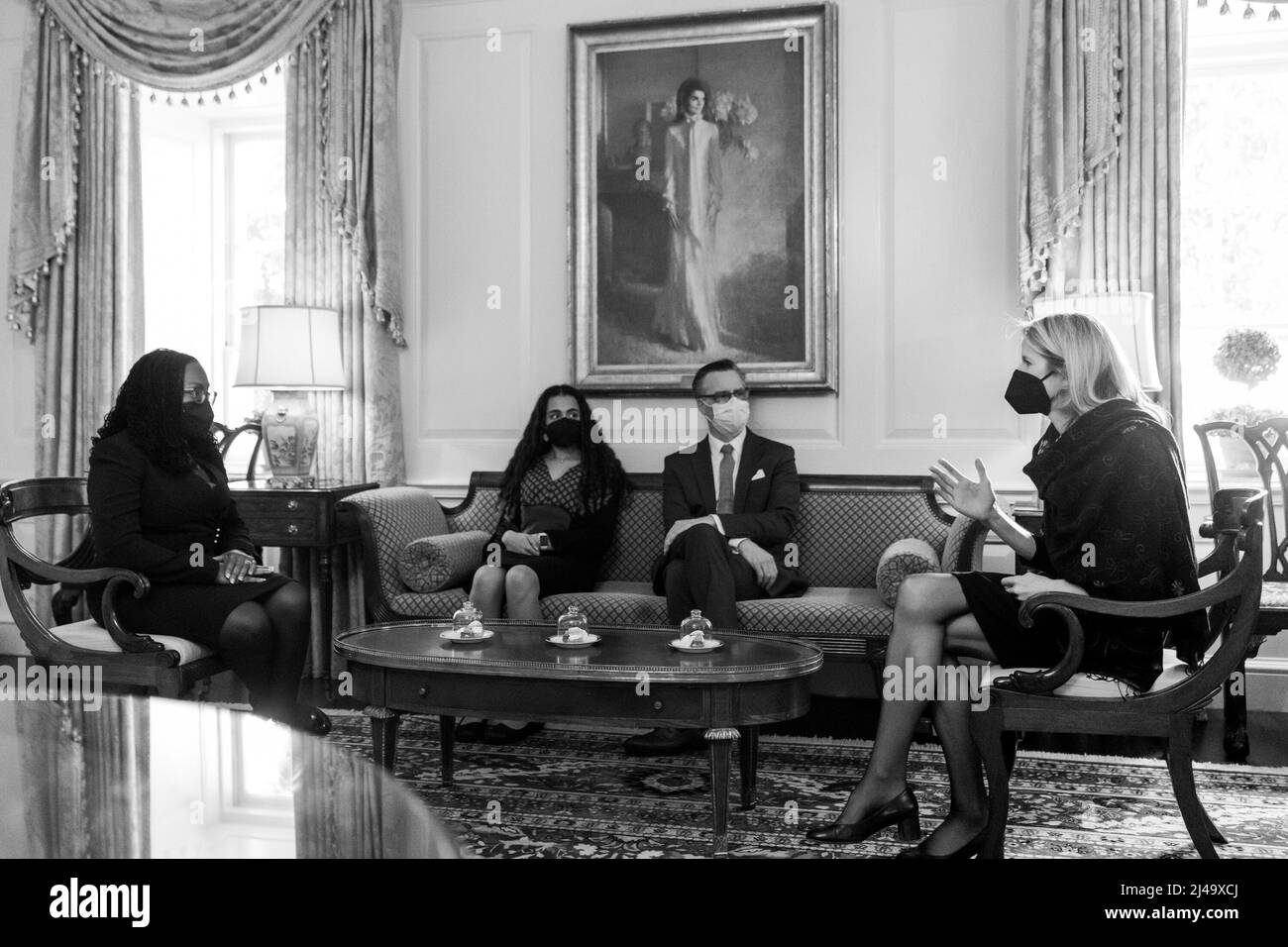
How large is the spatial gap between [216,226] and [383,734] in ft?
12.4

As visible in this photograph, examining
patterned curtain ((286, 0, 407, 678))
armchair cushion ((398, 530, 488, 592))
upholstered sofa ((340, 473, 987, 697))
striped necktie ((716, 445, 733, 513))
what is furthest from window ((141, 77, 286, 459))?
striped necktie ((716, 445, 733, 513))

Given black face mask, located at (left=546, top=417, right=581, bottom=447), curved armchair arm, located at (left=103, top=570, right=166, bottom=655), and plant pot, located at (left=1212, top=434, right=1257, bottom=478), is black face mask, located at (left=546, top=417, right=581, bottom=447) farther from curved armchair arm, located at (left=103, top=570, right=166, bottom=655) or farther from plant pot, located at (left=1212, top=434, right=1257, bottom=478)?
plant pot, located at (left=1212, top=434, right=1257, bottom=478)

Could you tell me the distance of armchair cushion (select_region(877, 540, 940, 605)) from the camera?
12.9 feet

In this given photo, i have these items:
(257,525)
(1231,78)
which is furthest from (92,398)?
(1231,78)

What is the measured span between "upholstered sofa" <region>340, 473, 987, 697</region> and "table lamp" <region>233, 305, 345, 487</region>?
1.66 ft

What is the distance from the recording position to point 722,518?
166 inches

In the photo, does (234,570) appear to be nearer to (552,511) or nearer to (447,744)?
(447,744)

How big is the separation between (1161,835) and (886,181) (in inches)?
111

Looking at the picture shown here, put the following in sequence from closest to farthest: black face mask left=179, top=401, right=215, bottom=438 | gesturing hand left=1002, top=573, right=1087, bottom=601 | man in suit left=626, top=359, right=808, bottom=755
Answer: gesturing hand left=1002, top=573, right=1087, bottom=601
black face mask left=179, top=401, right=215, bottom=438
man in suit left=626, top=359, right=808, bottom=755

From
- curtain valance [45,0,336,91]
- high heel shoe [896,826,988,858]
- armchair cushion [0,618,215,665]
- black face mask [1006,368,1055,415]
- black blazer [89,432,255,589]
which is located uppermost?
curtain valance [45,0,336,91]

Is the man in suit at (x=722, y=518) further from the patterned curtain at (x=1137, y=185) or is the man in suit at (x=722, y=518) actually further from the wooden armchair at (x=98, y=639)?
the wooden armchair at (x=98, y=639)

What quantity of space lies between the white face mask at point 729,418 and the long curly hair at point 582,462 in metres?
0.48

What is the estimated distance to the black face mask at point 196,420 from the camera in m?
3.66

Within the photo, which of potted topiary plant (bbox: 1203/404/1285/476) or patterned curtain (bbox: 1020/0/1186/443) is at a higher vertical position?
patterned curtain (bbox: 1020/0/1186/443)
